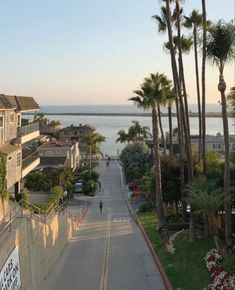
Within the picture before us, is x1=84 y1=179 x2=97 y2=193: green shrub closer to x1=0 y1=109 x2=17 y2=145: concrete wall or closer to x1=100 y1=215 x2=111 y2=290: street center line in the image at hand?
x1=0 y1=109 x2=17 y2=145: concrete wall

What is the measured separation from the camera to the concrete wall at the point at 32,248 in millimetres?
14920

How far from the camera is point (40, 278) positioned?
19.2m

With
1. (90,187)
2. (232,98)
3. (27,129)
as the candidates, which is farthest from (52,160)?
(232,98)

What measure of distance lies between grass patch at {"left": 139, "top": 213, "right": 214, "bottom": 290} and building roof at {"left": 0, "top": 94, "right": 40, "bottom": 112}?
50.8ft

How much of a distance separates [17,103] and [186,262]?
24535 millimetres

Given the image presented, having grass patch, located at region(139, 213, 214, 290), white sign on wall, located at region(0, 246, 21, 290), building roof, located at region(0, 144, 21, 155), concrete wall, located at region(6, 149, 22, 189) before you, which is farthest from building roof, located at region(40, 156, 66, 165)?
white sign on wall, located at region(0, 246, 21, 290)

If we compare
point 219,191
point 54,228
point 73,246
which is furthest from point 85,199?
point 219,191

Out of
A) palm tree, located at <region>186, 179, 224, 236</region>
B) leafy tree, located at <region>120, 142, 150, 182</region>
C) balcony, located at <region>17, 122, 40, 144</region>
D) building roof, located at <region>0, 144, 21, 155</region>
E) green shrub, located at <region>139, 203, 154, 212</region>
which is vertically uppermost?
balcony, located at <region>17, 122, 40, 144</region>

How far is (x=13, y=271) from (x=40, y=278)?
473 centimetres

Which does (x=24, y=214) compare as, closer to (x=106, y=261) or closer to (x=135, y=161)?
(x=106, y=261)

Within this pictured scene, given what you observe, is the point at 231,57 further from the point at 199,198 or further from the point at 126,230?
the point at 126,230

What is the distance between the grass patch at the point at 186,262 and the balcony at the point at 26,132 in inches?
671

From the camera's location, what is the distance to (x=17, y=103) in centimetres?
4141

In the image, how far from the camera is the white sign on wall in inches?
531
